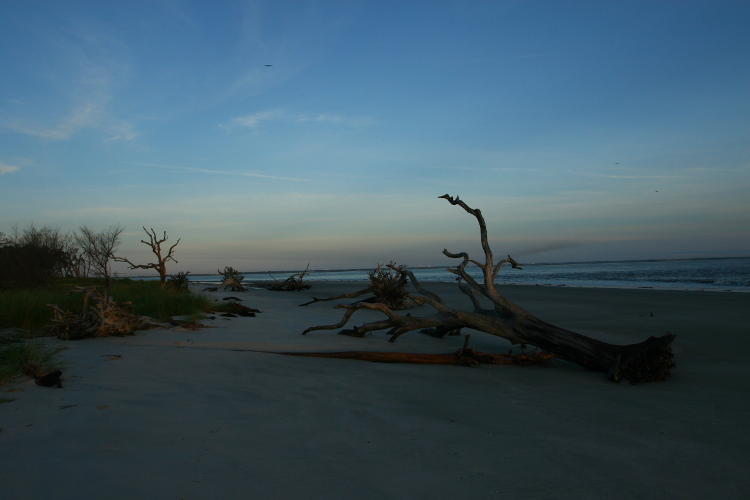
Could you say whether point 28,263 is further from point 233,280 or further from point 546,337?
point 546,337

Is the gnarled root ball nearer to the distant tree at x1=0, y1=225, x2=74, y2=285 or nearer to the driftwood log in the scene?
the driftwood log

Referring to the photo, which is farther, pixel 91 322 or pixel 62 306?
pixel 62 306

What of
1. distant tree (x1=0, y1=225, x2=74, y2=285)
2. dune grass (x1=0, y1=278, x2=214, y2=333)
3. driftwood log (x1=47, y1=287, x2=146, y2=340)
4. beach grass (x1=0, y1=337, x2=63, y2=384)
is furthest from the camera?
distant tree (x1=0, y1=225, x2=74, y2=285)

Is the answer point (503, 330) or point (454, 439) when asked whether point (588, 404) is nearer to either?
point (454, 439)

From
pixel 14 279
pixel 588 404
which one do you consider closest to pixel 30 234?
pixel 14 279

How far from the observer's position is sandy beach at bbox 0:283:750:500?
2.03 m

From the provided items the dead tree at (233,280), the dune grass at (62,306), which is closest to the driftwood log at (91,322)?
the dune grass at (62,306)

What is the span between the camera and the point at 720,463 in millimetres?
2451

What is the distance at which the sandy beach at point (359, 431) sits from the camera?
2031 mm

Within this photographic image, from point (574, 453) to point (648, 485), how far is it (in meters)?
0.40

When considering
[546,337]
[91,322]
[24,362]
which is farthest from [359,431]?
[91,322]

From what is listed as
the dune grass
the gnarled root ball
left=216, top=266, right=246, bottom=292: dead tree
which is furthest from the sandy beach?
left=216, top=266, right=246, bottom=292: dead tree

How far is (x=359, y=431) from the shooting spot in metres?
2.71

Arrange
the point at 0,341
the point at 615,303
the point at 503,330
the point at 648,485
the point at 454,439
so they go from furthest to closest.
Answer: the point at 615,303, the point at 503,330, the point at 0,341, the point at 454,439, the point at 648,485
